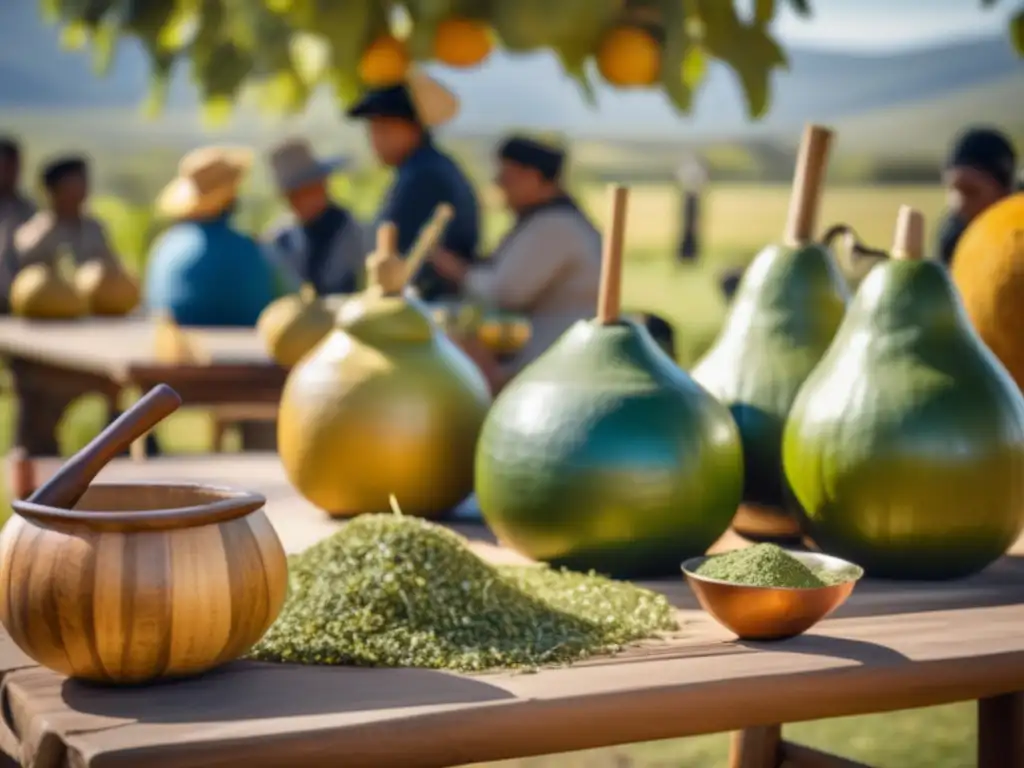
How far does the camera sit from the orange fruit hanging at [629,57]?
5.26m

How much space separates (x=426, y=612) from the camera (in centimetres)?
136

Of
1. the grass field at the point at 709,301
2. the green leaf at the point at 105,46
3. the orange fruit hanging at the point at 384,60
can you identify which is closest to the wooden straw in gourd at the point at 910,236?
the grass field at the point at 709,301

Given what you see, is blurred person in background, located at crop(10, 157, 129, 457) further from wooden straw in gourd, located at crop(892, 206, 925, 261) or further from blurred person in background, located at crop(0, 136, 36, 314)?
wooden straw in gourd, located at crop(892, 206, 925, 261)

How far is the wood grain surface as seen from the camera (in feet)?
3.86

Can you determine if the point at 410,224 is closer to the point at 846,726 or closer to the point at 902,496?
the point at 846,726

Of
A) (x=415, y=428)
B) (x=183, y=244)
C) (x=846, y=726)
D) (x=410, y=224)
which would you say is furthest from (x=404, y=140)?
(x=415, y=428)

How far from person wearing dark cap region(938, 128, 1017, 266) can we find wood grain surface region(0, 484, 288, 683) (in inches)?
182

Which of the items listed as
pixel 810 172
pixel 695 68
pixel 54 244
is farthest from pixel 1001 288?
pixel 54 244

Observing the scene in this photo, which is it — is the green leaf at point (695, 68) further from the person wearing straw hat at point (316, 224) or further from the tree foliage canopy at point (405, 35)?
the person wearing straw hat at point (316, 224)

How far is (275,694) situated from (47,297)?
502 cm

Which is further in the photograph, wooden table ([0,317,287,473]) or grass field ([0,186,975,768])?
wooden table ([0,317,287,473])

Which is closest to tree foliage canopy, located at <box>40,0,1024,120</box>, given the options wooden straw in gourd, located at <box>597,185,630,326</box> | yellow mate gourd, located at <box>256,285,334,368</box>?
yellow mate gourd, located at <box>256,285,334,368</box>

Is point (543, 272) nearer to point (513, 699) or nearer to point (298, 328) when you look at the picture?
point (298, 328)

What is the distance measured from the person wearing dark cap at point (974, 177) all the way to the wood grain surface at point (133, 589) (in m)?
4.61
